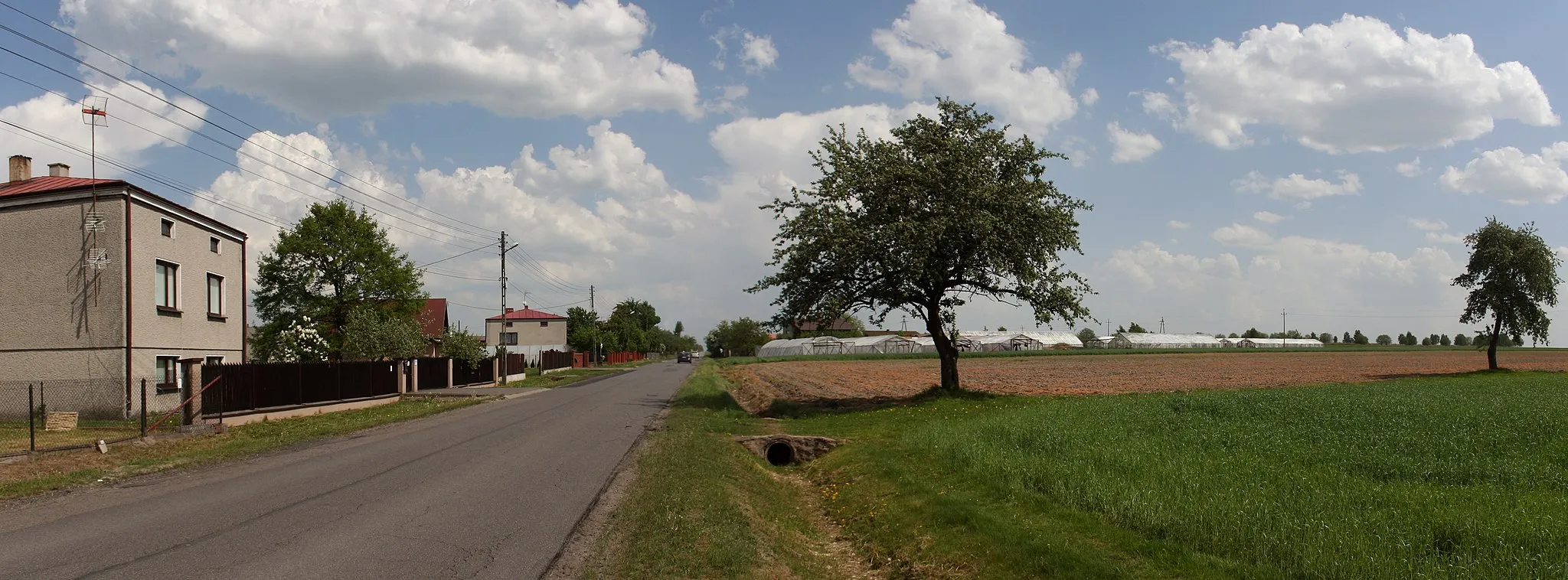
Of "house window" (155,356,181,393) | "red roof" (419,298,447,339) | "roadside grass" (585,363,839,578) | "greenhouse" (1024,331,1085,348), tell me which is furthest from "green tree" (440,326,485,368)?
"greenhouse" (1024,331,1085,348)

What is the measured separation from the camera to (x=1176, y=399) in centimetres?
2123

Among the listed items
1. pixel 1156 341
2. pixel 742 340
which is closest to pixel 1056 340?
pixel 1156 341

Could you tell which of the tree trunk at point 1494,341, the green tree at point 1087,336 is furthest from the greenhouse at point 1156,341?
the tree trunk at point 1494,341

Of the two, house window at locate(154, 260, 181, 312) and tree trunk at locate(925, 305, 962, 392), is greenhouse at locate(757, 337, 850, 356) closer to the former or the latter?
tree trunk at locate(925, 305, 962, 392)

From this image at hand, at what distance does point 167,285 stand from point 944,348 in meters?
23.3

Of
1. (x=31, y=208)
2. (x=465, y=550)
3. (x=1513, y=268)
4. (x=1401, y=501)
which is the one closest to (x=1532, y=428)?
(x=1401, y=501)

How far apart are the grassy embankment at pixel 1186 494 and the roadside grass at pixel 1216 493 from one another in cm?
3

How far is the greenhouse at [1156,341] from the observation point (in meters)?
149

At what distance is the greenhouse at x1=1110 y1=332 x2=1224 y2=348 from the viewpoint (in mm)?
149125

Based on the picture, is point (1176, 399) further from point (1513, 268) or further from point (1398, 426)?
point (1513, 268)

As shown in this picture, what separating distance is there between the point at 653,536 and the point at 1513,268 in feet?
182

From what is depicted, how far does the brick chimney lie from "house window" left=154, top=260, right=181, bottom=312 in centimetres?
579

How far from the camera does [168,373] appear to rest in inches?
1039

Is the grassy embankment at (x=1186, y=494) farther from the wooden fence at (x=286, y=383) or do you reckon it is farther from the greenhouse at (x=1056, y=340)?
the greenhouse at (x=1056, y=340)
